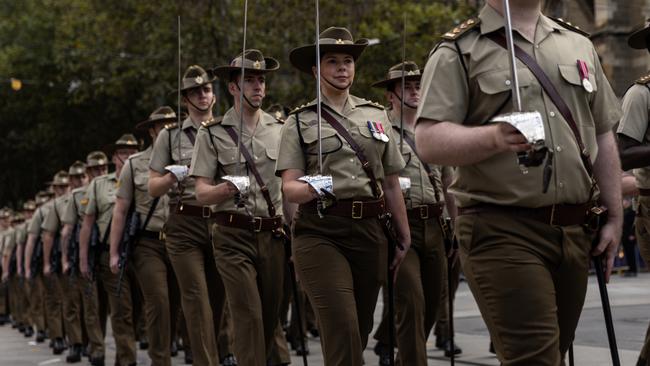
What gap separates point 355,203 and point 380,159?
1.47 feet

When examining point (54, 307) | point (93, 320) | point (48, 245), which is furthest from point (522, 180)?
point (54, 307)

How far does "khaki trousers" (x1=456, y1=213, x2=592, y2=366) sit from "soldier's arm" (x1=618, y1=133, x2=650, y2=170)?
9.46 ft

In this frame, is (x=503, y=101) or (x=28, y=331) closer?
(x=503, y=101)

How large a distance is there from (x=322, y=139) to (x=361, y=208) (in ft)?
1.64

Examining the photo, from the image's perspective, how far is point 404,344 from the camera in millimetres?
9062

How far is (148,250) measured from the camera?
38.1 feet

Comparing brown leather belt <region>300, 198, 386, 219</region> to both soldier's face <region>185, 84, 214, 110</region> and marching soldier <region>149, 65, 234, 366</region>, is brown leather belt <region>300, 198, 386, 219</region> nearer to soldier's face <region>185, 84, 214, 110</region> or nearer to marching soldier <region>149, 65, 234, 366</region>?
marching soldier <region>149, 65, 234, 366</region>

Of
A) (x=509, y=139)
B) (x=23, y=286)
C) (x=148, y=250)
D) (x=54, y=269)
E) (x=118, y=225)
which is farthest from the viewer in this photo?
(x=23, y=286)

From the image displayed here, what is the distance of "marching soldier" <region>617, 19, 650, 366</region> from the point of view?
8031mm

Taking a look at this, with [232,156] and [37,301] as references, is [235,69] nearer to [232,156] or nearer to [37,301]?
[232,156]

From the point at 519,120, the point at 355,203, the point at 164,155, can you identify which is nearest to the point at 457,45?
the point at 519,120

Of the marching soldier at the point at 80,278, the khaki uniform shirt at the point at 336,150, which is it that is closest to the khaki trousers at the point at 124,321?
the marching soldier at the point at 80,278

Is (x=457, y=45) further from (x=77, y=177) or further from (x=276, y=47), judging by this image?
(x=276, y=47)

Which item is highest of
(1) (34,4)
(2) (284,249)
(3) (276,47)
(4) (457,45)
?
(1) (34,4)
